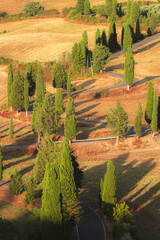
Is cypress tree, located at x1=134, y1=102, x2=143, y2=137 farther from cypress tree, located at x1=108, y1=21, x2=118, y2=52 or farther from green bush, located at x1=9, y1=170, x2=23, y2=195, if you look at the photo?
cypress tree, located at x1=108, y1=21, x2=118, y2=52

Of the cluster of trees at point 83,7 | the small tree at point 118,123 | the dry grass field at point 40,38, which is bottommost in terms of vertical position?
the dry grass field at point 40,38

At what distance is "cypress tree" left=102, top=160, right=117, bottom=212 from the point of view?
37.1 metres

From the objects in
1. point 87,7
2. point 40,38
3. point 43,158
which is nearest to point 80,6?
point 87,7

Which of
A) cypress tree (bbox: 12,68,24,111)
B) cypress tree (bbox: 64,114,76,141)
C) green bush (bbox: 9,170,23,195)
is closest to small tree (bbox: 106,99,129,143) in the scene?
cypress tree (bbox: 64,114,76,141)

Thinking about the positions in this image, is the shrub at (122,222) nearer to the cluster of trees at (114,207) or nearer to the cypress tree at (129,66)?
the cluster of trees at (114,207)

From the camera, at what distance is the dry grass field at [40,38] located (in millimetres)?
128525

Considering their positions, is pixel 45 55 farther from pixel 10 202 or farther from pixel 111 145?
pixel 10 202

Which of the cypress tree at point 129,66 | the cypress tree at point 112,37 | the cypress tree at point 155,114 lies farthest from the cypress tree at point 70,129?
the cypress tree at point 112,37

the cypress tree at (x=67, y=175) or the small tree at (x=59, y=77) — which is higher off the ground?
the cypress tree at (x=67, y=175)

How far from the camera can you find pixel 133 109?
7988cm

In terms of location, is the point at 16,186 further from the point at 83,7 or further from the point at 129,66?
the point at 83,7

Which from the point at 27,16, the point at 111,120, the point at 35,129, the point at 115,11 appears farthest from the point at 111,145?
the point at 27,16

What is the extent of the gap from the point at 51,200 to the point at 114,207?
961 centimetres

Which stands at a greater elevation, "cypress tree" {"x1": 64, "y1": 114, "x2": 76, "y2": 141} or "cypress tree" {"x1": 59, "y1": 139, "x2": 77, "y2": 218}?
"cypress tree" {"x1": 59, "y1": 139, "x2": 77, "y2": 218}
